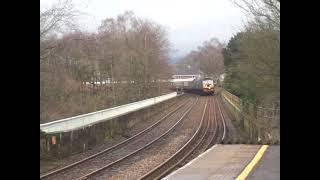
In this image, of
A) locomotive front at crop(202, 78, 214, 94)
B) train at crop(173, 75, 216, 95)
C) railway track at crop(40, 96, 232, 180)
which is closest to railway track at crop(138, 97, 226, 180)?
railway track at crop(40, 96, 232, 180)

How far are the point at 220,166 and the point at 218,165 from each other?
17cm

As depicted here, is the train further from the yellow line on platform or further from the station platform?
the yellow line on platform

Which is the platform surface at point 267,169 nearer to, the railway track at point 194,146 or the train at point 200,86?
the railway track at point 194,146

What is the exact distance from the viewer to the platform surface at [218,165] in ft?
27.5

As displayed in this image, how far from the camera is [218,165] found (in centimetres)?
984

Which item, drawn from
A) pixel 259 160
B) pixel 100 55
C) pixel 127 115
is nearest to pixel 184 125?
pixel 127 115

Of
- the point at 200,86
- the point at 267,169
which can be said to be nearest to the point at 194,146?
the point at 267,169

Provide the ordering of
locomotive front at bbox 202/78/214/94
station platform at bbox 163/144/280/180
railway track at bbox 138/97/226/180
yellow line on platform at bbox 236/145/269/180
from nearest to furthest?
Result: yellow line on platform at bbox 236/145/269/180, station platform at bbox 163/144/280/180, railway track at bbox 138/97/226/180, locomotive front at bbox 202/78/214/94

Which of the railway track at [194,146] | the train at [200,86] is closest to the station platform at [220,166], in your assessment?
the railway track at [194,146]

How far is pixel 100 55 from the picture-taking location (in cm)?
3016

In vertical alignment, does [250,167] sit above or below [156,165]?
above

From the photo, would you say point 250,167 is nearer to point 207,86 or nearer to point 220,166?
point 220,166

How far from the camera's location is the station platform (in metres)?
8.27
